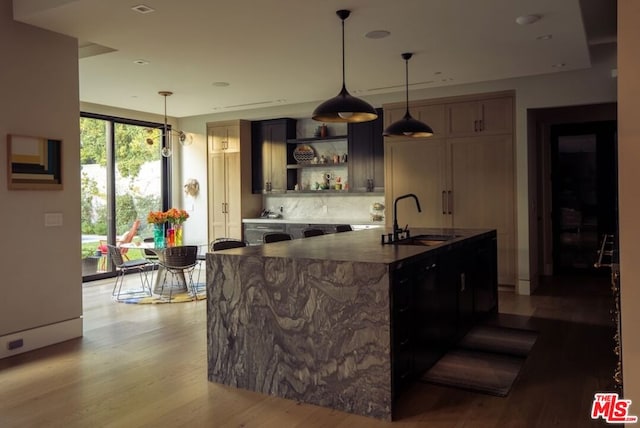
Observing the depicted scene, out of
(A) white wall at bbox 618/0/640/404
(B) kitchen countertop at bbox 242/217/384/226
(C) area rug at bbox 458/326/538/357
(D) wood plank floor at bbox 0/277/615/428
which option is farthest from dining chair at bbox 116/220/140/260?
(A) white wall at bbox 618/0/640/404

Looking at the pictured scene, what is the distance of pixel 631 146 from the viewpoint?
191 centimetres

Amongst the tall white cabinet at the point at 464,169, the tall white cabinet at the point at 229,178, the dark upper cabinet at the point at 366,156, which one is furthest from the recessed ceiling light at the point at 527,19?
the tall white cabinet at the point at 229,178

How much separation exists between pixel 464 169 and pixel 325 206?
102 inches

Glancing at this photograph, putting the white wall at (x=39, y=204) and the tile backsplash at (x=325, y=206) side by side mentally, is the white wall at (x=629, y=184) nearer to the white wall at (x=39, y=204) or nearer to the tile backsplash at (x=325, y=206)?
the white wall at (x=39, y=204)

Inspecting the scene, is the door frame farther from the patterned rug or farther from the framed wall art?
the framed wall art

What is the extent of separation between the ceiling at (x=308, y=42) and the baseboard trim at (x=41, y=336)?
8.08 feet

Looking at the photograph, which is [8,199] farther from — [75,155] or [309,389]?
[309,389]

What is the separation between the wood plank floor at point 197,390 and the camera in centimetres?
288

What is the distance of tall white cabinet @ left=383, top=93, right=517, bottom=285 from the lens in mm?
6391

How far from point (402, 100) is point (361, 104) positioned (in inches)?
136

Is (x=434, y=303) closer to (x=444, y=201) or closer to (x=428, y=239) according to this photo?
(x=428, y=239)

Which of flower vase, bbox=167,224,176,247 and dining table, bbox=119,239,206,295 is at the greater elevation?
flower vase, bbox=167,224,176,247

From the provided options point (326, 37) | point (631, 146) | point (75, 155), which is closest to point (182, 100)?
point (75, 155)

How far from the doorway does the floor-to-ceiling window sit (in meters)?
6.01
